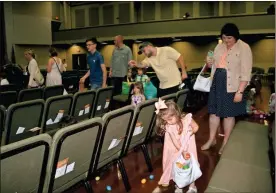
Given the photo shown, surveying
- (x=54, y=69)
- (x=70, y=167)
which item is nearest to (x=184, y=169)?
(x=70, y=167)

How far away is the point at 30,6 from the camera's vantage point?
631 inches

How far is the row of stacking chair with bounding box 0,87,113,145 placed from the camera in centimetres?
267

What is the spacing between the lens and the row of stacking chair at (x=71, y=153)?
4.68 ft

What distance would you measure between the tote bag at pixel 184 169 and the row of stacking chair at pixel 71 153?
46cm

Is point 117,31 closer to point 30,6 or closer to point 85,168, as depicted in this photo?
point 30,6

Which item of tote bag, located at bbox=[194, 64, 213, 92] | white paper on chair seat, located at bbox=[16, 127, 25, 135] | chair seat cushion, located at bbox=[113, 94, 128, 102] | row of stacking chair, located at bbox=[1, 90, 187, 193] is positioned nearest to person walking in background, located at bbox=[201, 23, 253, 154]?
tote bag, located at bbox=[194, 64, 213, 92]

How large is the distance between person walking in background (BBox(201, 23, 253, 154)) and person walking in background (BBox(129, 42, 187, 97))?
1.63ft

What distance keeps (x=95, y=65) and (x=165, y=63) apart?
Answer: 134cm

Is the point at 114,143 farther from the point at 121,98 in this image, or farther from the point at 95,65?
the point at 121,98

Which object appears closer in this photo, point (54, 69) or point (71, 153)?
point (71, 153)

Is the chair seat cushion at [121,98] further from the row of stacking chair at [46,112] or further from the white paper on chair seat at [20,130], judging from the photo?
the white paper on chair seat at [20,130]

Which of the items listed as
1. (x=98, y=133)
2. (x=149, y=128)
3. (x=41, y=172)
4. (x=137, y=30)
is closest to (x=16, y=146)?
(x=41, y=172)

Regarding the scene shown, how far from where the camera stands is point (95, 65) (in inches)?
180

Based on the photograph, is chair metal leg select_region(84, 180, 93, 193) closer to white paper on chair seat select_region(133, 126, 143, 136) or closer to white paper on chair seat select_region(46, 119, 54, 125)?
white paper on chair seat select_region(133, 126, 143, 136)
